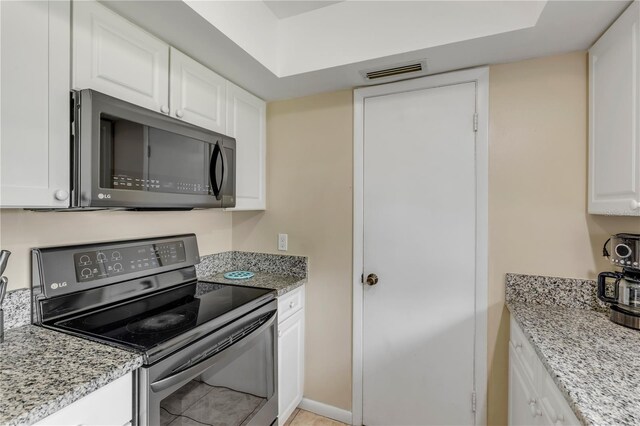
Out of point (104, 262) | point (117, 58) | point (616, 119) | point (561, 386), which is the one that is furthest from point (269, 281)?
point (616, 119)

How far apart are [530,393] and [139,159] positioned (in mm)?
1810

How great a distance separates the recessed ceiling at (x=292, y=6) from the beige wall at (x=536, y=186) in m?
1.02

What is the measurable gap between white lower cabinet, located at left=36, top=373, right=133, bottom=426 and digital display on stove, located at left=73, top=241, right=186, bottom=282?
0.62 metres

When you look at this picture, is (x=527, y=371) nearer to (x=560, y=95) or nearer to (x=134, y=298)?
(x=560, y=95)

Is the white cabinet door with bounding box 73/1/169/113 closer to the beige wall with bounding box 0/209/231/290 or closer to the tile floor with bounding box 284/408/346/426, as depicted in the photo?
the beige wall with bounding box 0/209/231/290

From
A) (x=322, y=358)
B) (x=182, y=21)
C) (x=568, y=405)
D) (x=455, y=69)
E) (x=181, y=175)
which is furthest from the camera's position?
(x=322, y=358)

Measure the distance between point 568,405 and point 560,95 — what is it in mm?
1418

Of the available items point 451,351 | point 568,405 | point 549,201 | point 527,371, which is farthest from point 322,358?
point 549,201

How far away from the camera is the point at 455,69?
172 cm

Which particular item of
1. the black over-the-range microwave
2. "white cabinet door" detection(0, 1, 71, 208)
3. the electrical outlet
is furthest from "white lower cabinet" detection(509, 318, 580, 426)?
"white cabinet door" detection(0, 1, 71, 208)

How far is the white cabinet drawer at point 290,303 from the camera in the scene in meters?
1.81

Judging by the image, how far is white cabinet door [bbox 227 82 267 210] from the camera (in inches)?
73.4

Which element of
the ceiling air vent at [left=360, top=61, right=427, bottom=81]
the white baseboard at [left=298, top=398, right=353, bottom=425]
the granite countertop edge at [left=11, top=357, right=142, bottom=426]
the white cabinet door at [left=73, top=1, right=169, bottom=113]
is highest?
the ceiling air vent at [left=360, top=61, right=427, bottom=81]

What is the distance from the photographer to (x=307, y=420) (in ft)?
6.57
